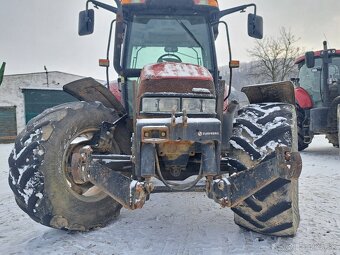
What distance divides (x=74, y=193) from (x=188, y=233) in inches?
43.3

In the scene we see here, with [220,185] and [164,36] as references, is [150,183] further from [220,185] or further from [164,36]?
[164,36]

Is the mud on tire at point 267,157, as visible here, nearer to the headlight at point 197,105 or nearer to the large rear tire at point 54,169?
the headlight at point 197,105

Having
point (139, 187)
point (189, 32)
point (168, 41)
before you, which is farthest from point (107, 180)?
point (189, 32)

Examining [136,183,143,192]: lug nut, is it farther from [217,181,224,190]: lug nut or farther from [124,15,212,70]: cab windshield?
[124,15,212,70]: cab windshield

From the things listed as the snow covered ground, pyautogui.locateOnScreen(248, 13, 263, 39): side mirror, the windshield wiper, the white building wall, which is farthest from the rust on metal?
the white building wall

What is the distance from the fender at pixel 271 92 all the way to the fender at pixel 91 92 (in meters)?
1.35

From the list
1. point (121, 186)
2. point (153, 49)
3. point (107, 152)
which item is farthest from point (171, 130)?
point (153, 49)

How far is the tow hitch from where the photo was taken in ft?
8.01

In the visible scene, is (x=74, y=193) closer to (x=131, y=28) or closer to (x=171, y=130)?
(x=171, y=130)

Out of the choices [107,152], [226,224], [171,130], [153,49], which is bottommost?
[226,224]

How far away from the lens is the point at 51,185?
2979mm

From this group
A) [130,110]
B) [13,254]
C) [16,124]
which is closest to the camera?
[13,254]

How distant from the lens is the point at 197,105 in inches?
111

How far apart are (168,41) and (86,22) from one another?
0.92 meters
